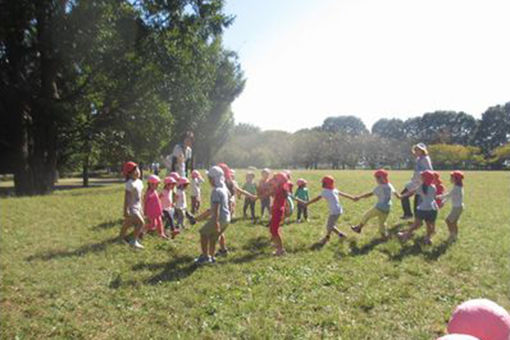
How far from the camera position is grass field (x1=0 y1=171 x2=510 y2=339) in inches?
211

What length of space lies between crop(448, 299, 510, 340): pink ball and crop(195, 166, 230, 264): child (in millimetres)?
6034

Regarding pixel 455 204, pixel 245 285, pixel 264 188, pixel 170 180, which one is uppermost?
pixel 170 180

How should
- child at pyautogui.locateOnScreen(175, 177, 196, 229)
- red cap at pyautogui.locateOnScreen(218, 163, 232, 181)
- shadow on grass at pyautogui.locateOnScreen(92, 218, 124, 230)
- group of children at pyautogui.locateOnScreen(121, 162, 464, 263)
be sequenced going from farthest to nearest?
1. shadow on grass at pyautogui.locateOnScreen(92, 218, 124, 230)
2. red cap at pyautogui.locateOnScreen(218, 163, 232, 181)
3. child at pyautogui.locateOnScreen(175, 177, 196, 229)
4. group of children at pyautogui.locateOnScreen(121, 162, 464, 263)

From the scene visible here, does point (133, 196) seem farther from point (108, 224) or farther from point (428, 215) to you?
point (428, 215)

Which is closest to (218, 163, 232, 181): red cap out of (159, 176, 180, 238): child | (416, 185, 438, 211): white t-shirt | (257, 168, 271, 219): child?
(257, 168, 271, 219): child

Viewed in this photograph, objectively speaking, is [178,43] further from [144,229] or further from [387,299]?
[387,299]

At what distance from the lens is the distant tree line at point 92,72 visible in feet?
72.0

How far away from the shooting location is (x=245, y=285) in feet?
22.7

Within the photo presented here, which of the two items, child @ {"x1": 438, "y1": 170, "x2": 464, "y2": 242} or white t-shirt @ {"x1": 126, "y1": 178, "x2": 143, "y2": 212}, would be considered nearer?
white t-shirt @ {"x1": 126, "y1": 178, "x2": 143, "y2": 212}

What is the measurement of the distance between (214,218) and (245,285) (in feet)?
5.50

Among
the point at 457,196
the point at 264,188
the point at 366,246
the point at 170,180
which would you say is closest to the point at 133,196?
the point at 170,180

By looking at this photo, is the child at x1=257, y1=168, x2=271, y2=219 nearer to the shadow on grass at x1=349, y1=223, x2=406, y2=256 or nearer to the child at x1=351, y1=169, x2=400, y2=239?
the shadow on grass at x1=349, y1=223, x2=406, y2=256

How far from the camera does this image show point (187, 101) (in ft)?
91.2

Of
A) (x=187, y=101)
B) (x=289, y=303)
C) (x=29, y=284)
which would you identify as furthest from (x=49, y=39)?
(x=289, y=303)
